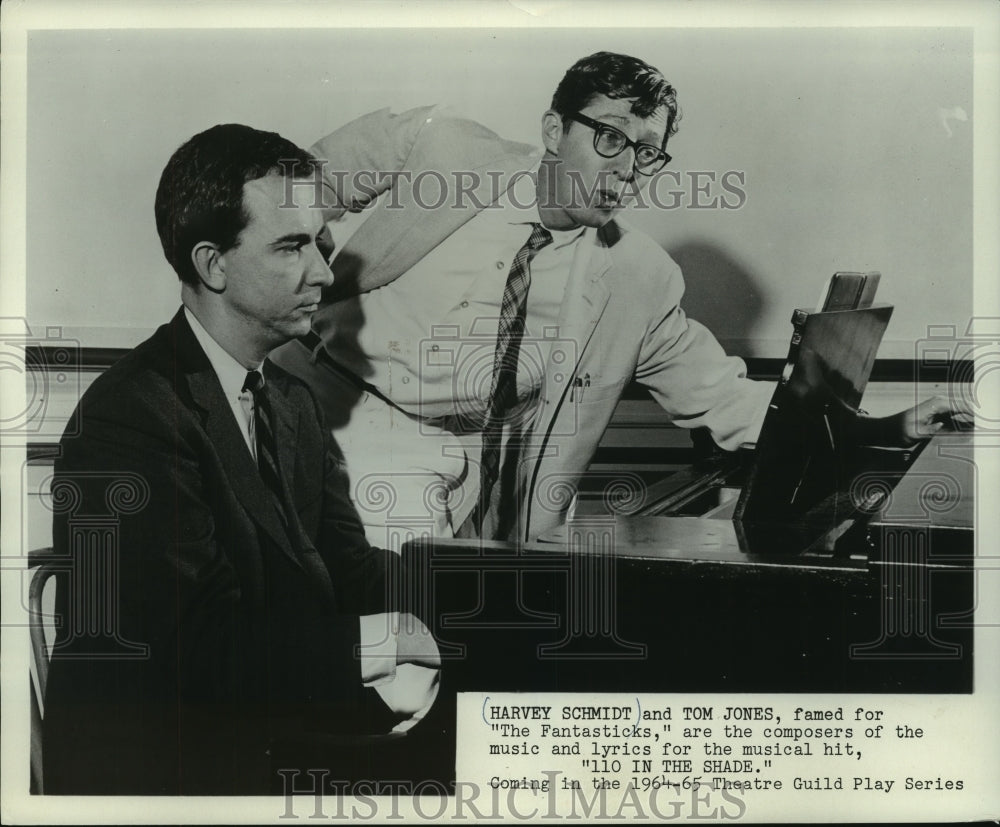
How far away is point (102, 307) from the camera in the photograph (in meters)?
2.68

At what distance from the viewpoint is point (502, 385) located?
2.65 meters

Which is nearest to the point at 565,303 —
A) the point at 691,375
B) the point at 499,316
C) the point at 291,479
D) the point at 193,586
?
the point at 499,316

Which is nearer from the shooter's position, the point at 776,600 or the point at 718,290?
the point at 776,600

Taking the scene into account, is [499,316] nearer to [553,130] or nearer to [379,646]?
[553,130]

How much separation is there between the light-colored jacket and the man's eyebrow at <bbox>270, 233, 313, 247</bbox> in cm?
10

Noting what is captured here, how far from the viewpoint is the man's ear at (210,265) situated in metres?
2.63

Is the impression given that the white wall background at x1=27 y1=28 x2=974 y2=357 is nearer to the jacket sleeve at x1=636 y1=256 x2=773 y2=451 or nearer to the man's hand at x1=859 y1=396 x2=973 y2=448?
the jacket sleeve at x1=636 y1=256 x2=773 y2=451

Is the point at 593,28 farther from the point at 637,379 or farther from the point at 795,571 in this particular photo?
the point at 795,571

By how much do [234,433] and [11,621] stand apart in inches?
33.7

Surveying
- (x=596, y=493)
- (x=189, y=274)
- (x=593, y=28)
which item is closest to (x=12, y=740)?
(x=189, y=274)

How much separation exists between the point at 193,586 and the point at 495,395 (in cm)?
99

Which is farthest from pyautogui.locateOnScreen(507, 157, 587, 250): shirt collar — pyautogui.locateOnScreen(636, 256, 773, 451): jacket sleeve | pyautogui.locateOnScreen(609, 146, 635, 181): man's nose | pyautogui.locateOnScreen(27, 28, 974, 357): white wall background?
pyautogui.locateOnScreen(636, 256, 773, 451): jacket sleeve

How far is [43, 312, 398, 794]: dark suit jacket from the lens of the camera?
260cm

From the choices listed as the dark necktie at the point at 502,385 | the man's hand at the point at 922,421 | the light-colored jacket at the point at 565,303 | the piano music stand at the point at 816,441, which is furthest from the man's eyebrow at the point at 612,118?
the man's hand at the point at 922,421
